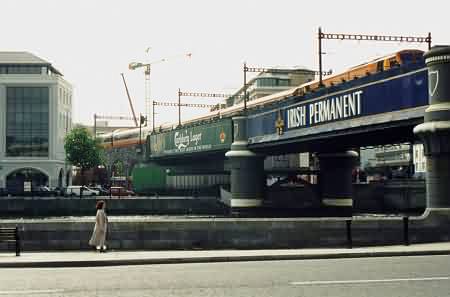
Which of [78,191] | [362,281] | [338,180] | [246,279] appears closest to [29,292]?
[246,279]

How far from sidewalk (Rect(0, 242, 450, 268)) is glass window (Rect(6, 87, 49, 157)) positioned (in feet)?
235

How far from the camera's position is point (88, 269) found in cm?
1669

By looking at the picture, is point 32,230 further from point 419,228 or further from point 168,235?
point 419,228

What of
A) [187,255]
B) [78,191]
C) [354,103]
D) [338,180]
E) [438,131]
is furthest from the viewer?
[78,191]

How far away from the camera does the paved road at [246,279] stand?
12008 millimetres

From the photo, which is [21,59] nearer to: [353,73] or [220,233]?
[353,73]

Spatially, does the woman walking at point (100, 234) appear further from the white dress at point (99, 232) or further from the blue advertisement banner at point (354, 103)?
the blue advertisement banner at point (354, 103)

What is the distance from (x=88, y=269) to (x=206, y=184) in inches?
2265

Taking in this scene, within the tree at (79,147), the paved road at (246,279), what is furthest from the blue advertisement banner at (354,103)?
the tree at (79,147)

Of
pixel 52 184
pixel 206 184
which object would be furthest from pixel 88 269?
pixel 52 184

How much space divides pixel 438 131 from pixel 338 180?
29.8 meters

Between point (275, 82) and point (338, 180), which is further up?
point (275, 82)

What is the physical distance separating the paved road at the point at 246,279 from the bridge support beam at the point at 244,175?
32959 millimetres

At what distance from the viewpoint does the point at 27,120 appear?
88.5 metres
